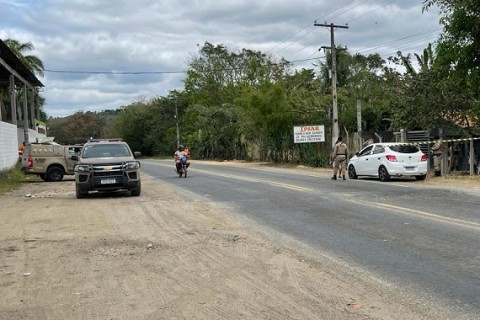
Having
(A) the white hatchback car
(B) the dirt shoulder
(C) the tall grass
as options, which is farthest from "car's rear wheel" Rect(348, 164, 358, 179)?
(C) the tall grass

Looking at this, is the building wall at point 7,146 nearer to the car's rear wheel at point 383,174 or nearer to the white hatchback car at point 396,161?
the white hatchback car at point 396,161

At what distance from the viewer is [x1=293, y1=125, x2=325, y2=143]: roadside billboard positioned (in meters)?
35.2

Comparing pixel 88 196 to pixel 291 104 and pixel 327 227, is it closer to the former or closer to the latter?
pixel 327 227

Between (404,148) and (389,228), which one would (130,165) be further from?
(404,148)

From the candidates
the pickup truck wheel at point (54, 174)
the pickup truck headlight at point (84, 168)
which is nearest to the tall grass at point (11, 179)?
the pickup truck wheel at point (54, 174)

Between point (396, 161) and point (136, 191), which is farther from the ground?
point (396, 161)

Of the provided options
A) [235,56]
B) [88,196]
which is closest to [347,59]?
[235,56]

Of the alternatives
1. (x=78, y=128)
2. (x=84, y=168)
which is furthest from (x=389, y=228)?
(x=78, y=128)

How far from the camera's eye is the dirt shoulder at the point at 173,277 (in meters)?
5.32

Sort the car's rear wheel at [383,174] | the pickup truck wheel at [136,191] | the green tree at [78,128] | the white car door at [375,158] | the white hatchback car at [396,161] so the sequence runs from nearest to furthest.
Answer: the pickup truck wheel at [136,191]
the white hatchback car at [396,161]
the car's rear wheel at [383,174]
the white car door at [375,158]
the green tree at [78,128]

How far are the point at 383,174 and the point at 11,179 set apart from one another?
16.6 metres

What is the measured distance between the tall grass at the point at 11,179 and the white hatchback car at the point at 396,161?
14235 mm

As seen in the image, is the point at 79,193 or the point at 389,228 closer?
the point at 389,228

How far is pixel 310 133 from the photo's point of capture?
3525 cm
